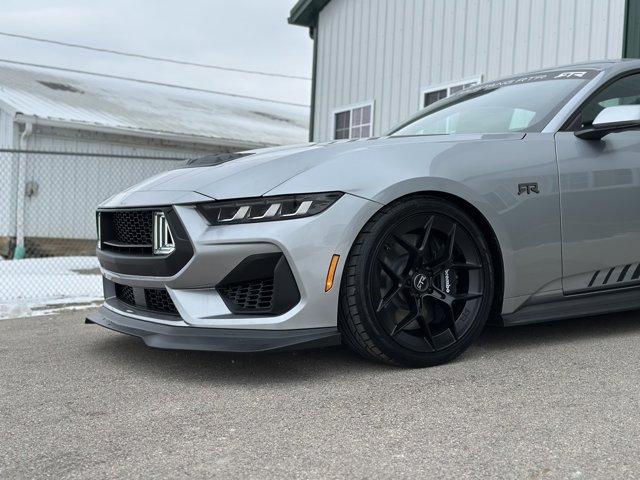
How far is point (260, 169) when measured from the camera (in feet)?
10.1

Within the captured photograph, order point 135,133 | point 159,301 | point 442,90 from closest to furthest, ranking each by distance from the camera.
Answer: point 159,301
point 442,90
point 135,133

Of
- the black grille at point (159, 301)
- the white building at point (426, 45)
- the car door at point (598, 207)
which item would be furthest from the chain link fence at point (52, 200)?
the car door at point (598, 207)

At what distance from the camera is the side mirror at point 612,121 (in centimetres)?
344

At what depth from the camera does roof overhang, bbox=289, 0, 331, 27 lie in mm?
12172

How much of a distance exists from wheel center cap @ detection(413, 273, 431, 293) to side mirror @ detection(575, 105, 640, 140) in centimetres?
116

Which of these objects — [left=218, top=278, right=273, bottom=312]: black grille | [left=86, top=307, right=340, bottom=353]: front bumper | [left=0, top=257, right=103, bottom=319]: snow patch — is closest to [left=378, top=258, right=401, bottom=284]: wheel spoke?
[left=86, top=307, right=340, bottom=353]: front bumper

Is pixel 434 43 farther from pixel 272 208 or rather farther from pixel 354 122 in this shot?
pixel 272 208

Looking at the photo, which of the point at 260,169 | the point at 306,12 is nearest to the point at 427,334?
the point at 260,169

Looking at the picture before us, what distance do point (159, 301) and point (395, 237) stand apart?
113 cm

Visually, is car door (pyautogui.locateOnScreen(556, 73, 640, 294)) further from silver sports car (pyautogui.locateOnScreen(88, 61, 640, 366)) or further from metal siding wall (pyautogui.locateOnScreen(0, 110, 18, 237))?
metal siding wall (pyautogui.locateOnScreen(0, 110, 18, 237))

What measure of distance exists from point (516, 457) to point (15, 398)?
2.01m

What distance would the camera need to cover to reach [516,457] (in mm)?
2135

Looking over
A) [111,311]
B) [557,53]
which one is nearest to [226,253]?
[111,311]

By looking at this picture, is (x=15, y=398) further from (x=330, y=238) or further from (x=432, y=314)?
(x=432, y=314)
